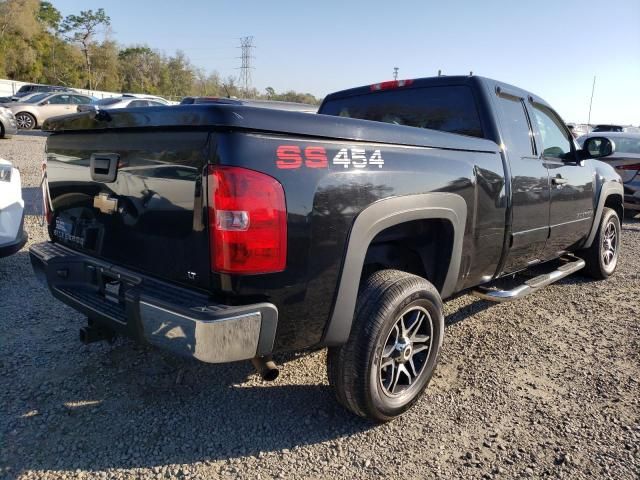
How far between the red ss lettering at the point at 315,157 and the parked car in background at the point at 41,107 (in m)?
20.0

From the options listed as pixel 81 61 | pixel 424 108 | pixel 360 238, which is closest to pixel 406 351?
pixel 360 238

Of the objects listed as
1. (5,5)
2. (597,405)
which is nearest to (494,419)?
(597,405)

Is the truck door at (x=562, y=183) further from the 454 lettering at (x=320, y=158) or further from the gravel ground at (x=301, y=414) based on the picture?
the 454 lettering at (x=320, y=158)

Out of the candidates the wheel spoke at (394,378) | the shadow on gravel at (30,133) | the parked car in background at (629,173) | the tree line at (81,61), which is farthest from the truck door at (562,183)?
the tree line at (81,61)

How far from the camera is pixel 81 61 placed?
60.5m

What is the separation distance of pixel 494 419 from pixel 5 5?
65.0m

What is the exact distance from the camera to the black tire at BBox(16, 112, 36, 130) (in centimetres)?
1923

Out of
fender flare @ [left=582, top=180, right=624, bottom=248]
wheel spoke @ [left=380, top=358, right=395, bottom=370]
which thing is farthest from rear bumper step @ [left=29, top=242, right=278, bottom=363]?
fender flare @ [left=582, top=180, right=624, bottom=248]

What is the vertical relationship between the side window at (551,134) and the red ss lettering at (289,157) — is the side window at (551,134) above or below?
above

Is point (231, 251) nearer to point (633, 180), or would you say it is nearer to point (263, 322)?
point (263, 322)

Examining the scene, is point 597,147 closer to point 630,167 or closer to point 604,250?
point 604,250

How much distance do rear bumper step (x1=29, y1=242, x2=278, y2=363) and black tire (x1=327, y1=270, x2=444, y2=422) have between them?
53cm

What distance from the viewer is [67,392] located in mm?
2938

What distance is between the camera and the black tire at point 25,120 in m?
19.2
